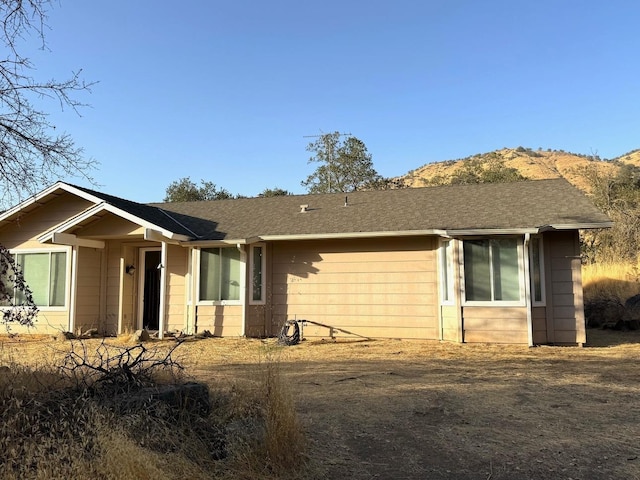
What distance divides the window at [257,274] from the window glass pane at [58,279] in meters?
5.24

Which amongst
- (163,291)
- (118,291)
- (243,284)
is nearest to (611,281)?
(243,284)

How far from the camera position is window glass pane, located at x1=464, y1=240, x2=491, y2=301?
10328mm

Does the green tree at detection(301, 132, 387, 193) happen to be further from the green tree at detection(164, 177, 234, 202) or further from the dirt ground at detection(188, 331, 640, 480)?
the dirt ground at detection(188, 331, 640, 480)

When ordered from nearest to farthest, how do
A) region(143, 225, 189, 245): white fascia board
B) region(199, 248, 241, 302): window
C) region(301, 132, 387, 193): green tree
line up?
region(143, 225, 189, 245): white fascia board
region(199, 248, 241, 302): window
region(301, 132, 387, 193): green tree

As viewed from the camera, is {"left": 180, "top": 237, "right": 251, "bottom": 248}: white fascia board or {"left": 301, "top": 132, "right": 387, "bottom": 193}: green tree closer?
{"left": 180, "top": 237, "right": 251, "bottom": 248}: white fascia board

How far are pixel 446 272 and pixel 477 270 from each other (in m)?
0.71

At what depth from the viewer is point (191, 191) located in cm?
3706

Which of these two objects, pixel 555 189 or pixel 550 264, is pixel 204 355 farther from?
pixel 555 189

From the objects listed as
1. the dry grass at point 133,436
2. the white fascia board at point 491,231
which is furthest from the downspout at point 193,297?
the dry grass at point 133,436

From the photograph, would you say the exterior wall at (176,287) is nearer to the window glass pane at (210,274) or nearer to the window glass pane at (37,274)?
the window glass pane at (210,274)

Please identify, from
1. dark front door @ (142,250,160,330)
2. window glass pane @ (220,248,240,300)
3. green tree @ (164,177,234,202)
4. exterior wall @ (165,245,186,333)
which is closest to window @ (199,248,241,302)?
window glass pane @ (220,248,240,300)

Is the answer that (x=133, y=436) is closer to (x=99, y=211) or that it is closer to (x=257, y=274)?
(x=257, y=274)

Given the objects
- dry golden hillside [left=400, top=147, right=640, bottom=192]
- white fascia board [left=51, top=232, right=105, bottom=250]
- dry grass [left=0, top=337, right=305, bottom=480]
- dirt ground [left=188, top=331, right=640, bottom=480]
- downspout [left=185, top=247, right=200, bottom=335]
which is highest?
dry golden hillside [left=400, top=147, right=640, bottom=192]

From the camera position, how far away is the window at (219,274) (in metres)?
12.0
